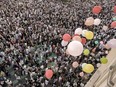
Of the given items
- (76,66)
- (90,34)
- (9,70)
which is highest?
(90,34)

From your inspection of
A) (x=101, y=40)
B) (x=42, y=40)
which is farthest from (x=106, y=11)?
(x=42, y=40)

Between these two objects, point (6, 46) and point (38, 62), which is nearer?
point (38, 62)

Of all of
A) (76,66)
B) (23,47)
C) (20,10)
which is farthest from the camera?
(20,10)

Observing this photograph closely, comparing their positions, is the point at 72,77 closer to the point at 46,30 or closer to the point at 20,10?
the point at 46,30

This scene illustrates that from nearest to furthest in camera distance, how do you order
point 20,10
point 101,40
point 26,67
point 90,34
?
point 90,34 < point 26,67 < point 101,40 < point 20,10

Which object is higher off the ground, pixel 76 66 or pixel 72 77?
pixel 76 66

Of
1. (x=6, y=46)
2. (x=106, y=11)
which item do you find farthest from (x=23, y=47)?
(x=106, y=11)
